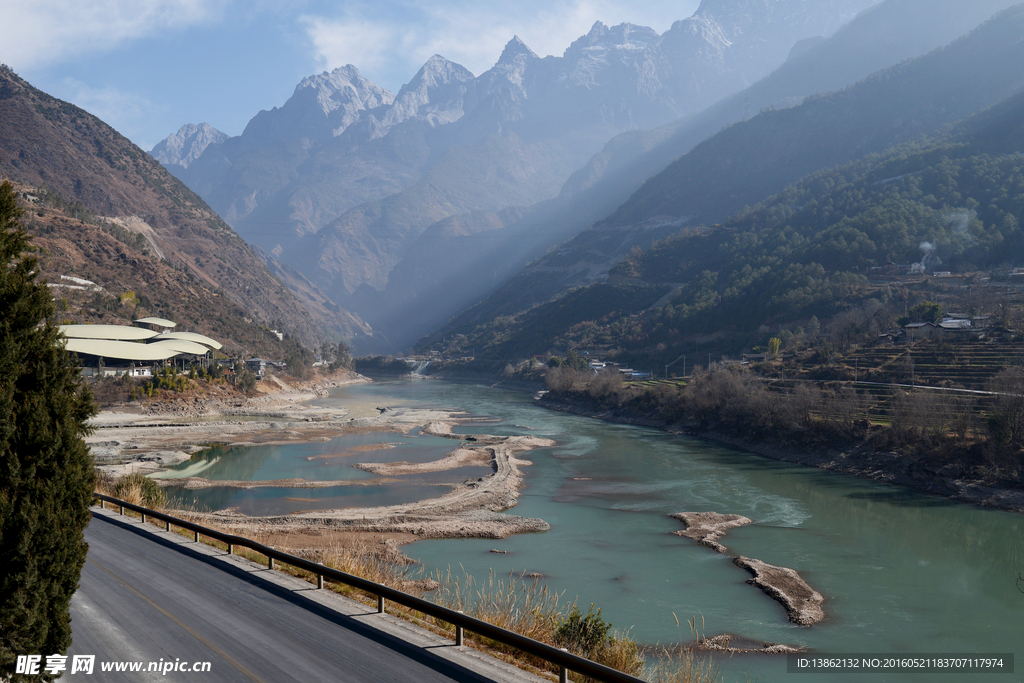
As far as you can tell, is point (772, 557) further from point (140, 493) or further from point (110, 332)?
point (110, 332)

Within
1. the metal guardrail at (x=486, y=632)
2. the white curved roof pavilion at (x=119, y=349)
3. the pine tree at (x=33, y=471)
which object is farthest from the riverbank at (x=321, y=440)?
the pine tree at (x=33, y=471)

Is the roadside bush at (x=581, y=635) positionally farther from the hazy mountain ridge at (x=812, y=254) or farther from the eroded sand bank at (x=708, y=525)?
the hazy mountain ridge at (x=812, y=254)

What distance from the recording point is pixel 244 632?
32.3ft

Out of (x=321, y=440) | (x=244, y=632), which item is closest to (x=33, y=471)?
(x=244, y=632)

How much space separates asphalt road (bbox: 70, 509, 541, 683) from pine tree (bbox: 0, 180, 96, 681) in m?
2.45

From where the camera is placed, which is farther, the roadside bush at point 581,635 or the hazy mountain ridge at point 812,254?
the hazy mountain ridge at point 812,254

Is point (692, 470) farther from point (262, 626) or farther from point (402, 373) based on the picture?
point (402, 373)

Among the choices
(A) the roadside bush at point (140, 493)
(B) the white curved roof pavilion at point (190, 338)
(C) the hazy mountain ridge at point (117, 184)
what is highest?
(C) the hazy mountain ridge at point (117, 184)

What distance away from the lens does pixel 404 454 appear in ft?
171

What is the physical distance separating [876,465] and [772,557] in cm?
2174

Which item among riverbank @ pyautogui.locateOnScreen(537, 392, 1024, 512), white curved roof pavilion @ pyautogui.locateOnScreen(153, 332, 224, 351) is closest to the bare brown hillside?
white curved roof pavilion @ pyautogui.locateOnScreen(153, 332, 224, 351)

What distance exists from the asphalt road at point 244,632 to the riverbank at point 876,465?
124ft

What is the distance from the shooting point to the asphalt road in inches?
333

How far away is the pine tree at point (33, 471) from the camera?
6.27 meters
